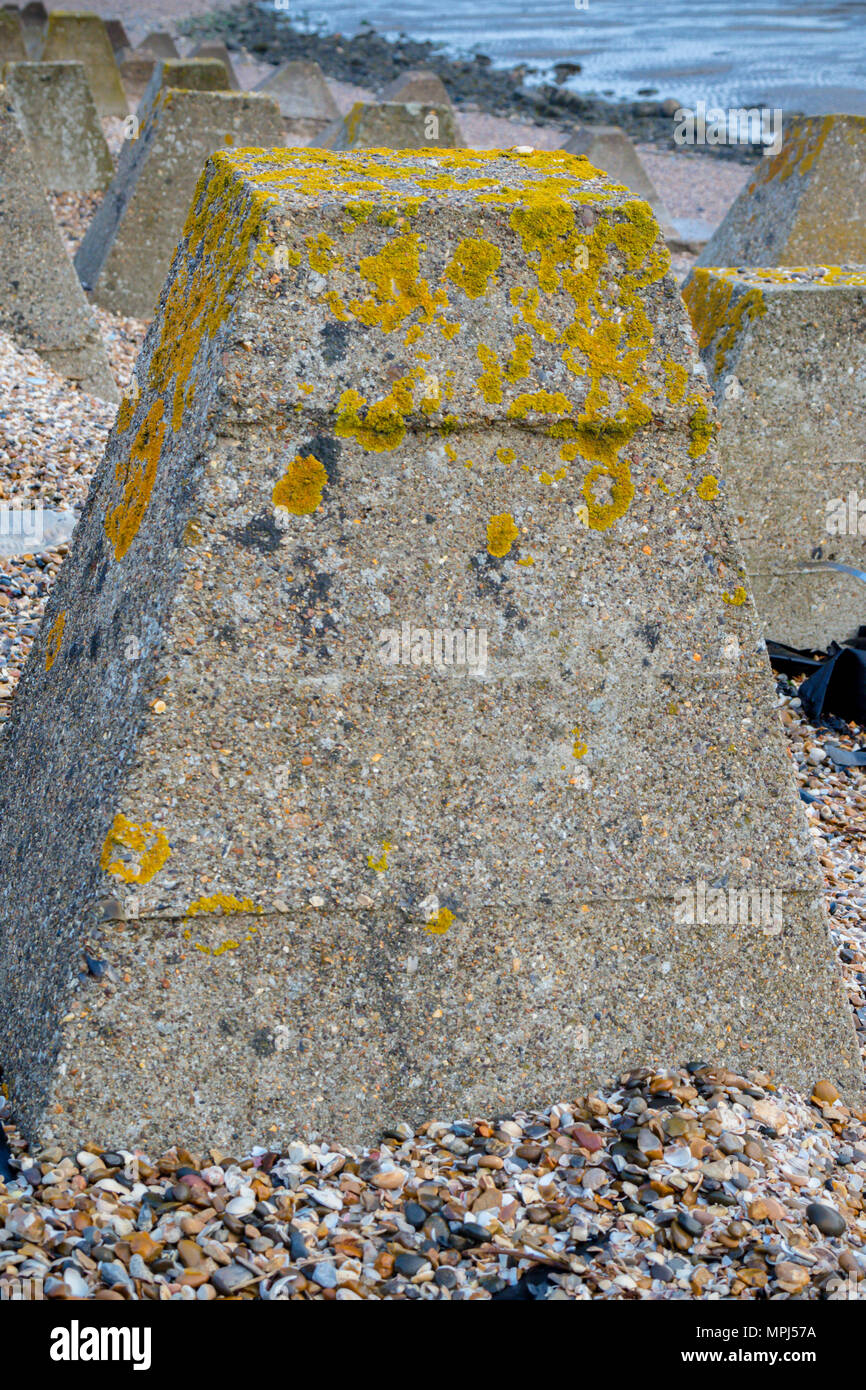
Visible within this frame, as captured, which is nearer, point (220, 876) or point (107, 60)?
point (220, 876)

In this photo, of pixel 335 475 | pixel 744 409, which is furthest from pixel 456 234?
pixel 744 409

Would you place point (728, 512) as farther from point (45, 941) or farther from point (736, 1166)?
point (45, 941)

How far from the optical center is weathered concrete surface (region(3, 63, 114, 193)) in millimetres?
12922

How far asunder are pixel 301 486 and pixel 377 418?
212 mm

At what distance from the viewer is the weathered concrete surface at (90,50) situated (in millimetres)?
18188

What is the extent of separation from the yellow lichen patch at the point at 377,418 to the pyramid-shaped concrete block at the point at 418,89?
17739 mm

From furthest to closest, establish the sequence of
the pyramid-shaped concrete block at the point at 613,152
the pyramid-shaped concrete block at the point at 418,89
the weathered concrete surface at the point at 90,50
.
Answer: the weathered concrete surface at the point at 90,50, the pyramid-shaped concrete block at the point at 418,89, the pyramid-shaped concrete block at the point at 613,152

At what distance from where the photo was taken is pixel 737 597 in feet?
8.27

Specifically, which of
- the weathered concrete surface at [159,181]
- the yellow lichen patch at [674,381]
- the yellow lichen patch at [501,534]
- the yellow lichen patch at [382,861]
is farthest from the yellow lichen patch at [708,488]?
the weathered concrete surface at [159,181]

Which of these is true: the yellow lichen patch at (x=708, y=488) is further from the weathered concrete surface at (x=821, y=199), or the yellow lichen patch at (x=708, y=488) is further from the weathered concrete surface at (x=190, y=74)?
the weathered concrete surface at (x=190, y=74)

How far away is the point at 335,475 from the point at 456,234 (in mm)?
570

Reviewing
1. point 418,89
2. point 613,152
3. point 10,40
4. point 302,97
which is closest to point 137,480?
point 613,152

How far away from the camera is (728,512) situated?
8.20ft

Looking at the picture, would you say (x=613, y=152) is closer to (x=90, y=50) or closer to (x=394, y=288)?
(x=90, y=50)
